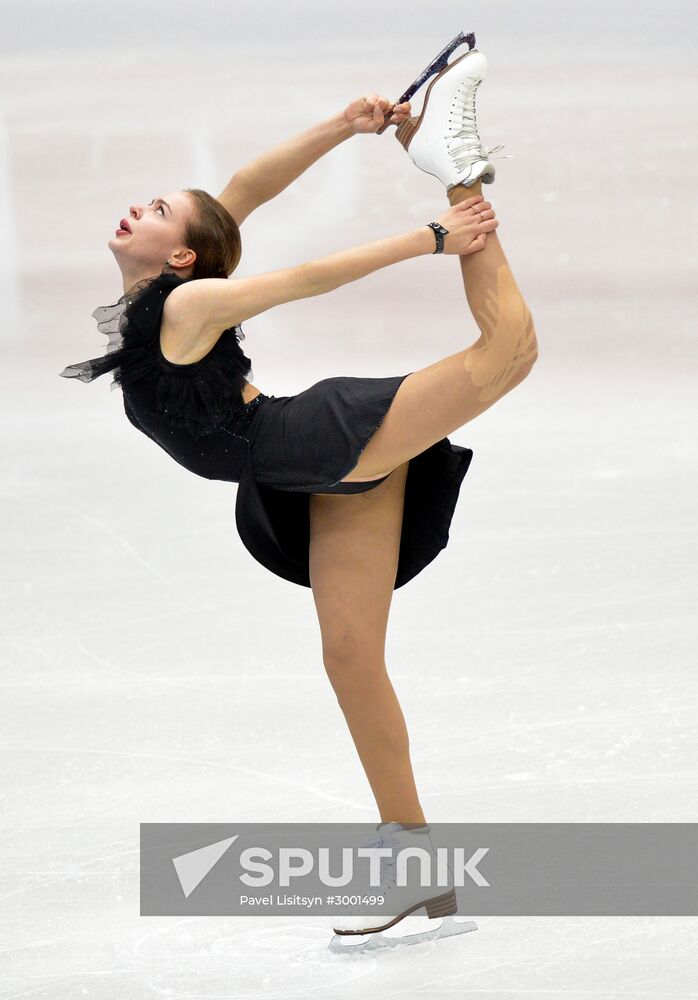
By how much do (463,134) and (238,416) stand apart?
0.65 metres

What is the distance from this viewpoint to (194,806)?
3.12m

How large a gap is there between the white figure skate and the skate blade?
4.50 feet

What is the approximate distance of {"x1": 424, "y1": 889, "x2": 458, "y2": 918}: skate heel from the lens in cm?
261

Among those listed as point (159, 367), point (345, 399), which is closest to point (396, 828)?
point (345, 399)

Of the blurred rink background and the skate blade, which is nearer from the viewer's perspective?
the skate blade

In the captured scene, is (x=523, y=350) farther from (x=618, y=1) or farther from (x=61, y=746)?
(x=618, y=1)

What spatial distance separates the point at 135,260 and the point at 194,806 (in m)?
1.26

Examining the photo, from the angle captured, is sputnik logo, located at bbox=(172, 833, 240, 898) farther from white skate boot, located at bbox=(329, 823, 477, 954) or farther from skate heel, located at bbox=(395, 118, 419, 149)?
skate heel, located at bbox=(395, 118, 419, 149)

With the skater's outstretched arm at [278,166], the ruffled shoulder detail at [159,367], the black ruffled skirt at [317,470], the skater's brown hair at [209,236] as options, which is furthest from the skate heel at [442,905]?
the skater's outstretched arm at [278,166]

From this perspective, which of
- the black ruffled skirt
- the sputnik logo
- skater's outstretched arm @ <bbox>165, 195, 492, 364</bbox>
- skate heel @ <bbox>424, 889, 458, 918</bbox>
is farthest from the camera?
the sputnik logo

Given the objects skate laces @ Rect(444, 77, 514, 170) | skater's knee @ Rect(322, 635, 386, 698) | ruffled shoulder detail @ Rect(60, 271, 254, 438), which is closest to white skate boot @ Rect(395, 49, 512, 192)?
skate laces @ Rect(444, 77, 514, 170)

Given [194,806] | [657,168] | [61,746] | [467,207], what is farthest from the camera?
[657,168]

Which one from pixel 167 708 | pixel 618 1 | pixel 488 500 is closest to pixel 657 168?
pixel 618 1

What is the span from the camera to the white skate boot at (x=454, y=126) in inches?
97.2
